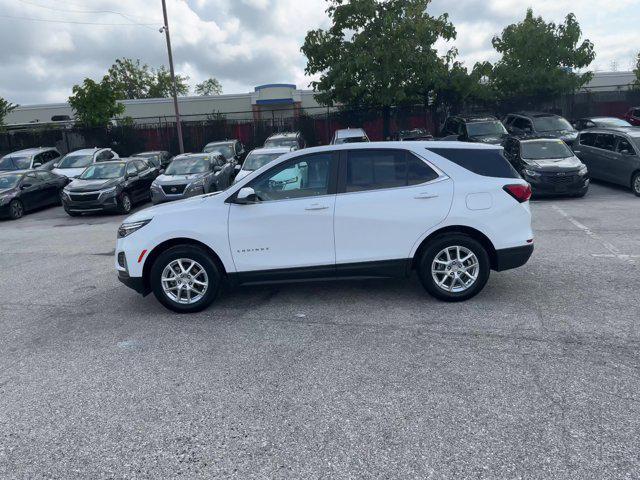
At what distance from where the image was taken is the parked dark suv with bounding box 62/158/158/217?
49.3 ft

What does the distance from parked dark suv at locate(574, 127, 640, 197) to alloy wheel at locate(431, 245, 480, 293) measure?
971 centimetres

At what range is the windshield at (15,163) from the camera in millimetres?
20656

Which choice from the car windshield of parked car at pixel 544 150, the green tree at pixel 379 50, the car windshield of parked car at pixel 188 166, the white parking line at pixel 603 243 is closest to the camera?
the white parking line at pixel 603 243

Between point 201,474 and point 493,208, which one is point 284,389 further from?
point 493,208

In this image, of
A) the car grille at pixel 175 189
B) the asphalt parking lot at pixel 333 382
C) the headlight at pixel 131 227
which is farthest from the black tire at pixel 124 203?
the headlight at pixel 131 227

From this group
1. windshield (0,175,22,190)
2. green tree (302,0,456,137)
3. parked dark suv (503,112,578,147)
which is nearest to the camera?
windshield (0,175,22,190)

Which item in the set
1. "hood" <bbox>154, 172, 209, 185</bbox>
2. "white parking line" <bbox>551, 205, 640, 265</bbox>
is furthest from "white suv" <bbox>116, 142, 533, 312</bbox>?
"hood" <bbox>154, 172, 209, 185</bbox>

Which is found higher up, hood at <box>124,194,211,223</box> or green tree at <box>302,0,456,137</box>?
green tree at <box>302,0,456,137</box>

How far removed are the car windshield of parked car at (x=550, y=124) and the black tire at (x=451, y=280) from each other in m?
15.6

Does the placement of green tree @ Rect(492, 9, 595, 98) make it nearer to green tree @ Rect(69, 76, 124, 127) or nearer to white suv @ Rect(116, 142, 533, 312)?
green tree @ Rect(69, 76, 124, 127)

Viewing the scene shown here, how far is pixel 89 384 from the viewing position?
14.9 ft

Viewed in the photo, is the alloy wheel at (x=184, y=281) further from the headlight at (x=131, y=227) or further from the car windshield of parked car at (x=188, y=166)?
the car windshield of parked car at (x=188, y=166)

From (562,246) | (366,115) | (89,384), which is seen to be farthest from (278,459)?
(366,115)

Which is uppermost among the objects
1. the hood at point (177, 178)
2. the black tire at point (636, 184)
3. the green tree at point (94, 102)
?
the green tree at point (94, 102)
